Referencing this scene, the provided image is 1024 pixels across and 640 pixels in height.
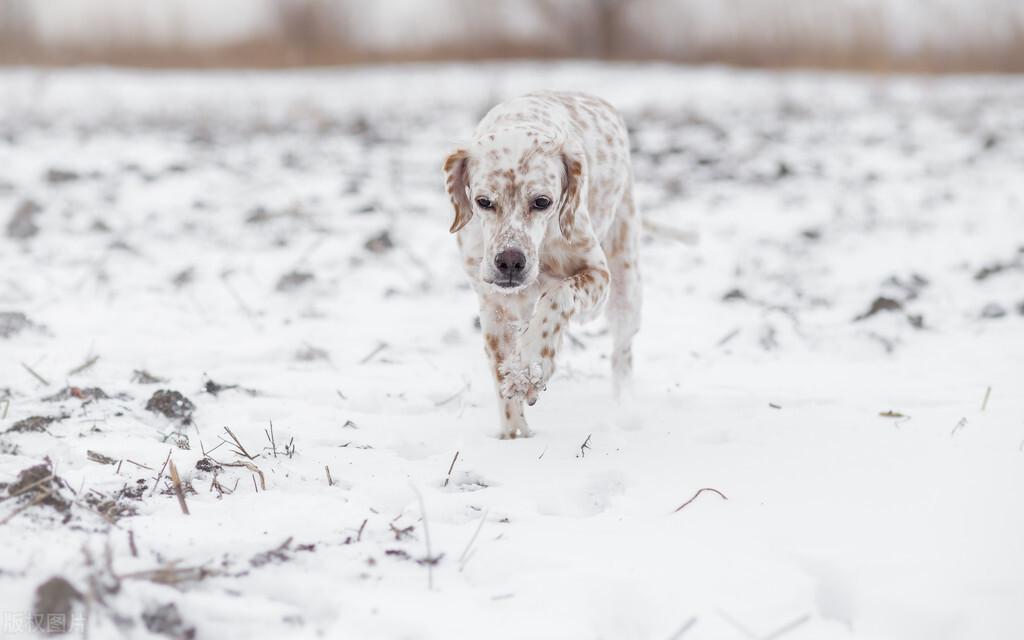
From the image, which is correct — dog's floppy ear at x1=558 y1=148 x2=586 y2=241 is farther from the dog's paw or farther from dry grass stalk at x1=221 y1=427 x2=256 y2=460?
dry grass stalk at x1=221 y1=427 x2=256 y2=460

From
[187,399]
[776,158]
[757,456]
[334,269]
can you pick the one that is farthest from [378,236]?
[776,158]

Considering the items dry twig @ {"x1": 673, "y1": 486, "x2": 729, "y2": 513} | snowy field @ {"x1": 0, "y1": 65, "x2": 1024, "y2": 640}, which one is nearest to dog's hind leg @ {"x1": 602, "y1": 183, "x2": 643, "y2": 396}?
snowy field @ {"x1": 0, "y1": 65, "x2": 1024, "y2": 640}

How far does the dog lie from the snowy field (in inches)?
12.0

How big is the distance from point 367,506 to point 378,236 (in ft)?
13.7

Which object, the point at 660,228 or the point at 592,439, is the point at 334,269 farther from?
the point at 592,439

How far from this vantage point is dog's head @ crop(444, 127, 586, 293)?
122 inches

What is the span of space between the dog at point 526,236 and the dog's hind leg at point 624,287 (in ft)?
0.97

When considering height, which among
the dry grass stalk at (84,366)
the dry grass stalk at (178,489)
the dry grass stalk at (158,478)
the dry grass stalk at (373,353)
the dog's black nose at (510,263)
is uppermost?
the dog's black nose at (510,263)

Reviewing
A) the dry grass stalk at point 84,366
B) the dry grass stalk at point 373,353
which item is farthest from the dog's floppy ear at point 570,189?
the dry grass stalk at point 84,366

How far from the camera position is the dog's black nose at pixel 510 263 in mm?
3066

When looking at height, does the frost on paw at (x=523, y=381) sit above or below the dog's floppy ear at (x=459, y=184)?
below

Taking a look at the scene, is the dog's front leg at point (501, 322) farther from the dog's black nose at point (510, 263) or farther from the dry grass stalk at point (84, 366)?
the dry grass stalk at point (84, 366)

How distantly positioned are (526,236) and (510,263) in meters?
0.15

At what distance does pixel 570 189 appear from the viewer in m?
3.32
